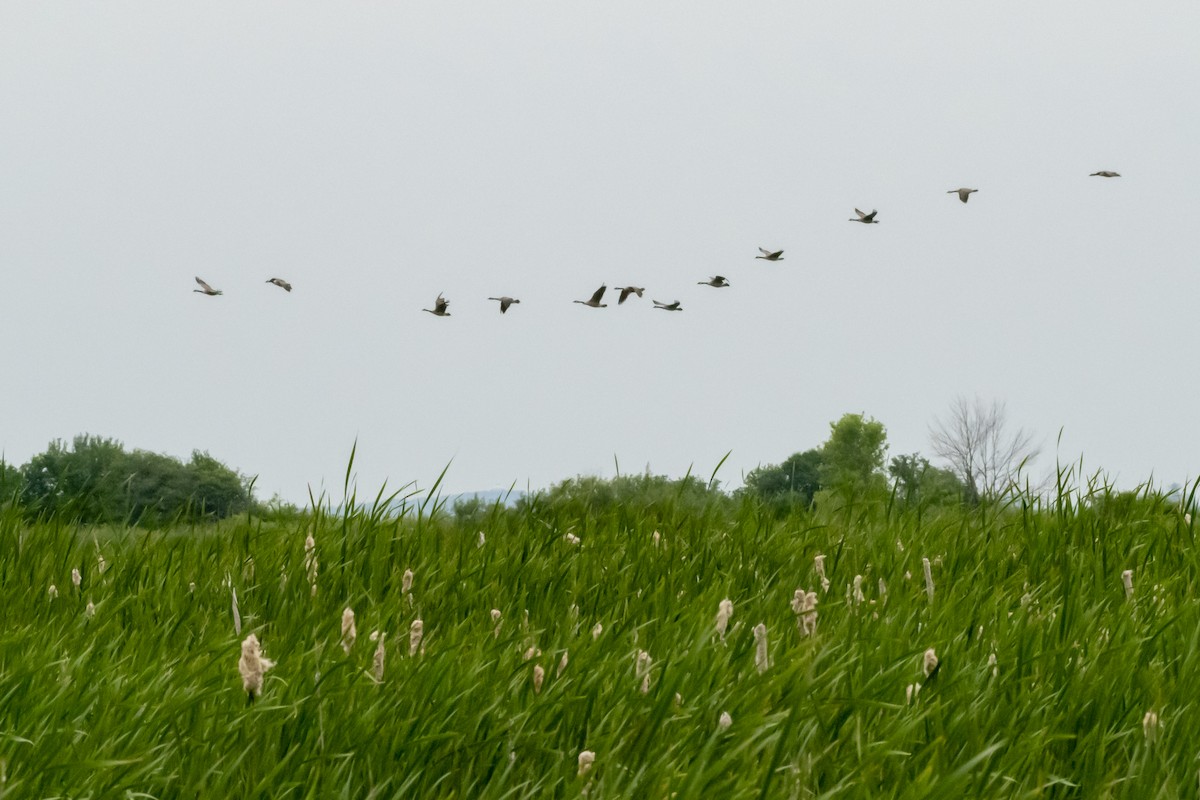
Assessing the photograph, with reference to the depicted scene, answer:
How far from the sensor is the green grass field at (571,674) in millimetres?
2557

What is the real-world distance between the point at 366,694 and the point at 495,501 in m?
2.96

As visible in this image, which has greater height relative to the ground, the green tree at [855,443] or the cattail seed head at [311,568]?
the green tree at [855,443]

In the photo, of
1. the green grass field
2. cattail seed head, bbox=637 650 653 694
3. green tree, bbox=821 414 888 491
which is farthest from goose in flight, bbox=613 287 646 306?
green tree, bbox=821 414 888 491

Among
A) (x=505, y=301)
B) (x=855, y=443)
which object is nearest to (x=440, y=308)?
(x=505, y=301)

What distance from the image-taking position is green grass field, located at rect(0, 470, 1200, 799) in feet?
8.39

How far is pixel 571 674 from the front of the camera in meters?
3.05

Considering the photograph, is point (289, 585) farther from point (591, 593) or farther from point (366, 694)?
point (366, 694)

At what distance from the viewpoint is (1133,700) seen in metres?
3.27

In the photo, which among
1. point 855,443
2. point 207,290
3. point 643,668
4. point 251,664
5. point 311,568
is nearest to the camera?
point 251,664

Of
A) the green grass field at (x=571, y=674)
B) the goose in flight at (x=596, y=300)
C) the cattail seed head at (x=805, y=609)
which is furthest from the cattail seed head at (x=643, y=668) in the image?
the goose in flight at (x=596, y=300)

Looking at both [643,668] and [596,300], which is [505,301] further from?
[643,668]

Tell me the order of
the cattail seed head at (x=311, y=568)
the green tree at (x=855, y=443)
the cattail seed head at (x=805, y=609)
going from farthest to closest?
the green tree at (x=855, y=443), the cattail seed head at (x=311, y=568), the cattail seed head at (x=805, y=609)

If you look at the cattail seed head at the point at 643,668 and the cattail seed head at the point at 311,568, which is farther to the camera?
the cattail seed head at the point at 311,568

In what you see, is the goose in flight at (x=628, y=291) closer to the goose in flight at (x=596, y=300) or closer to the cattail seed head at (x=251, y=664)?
the goose in flight at (x=596, y=300)
